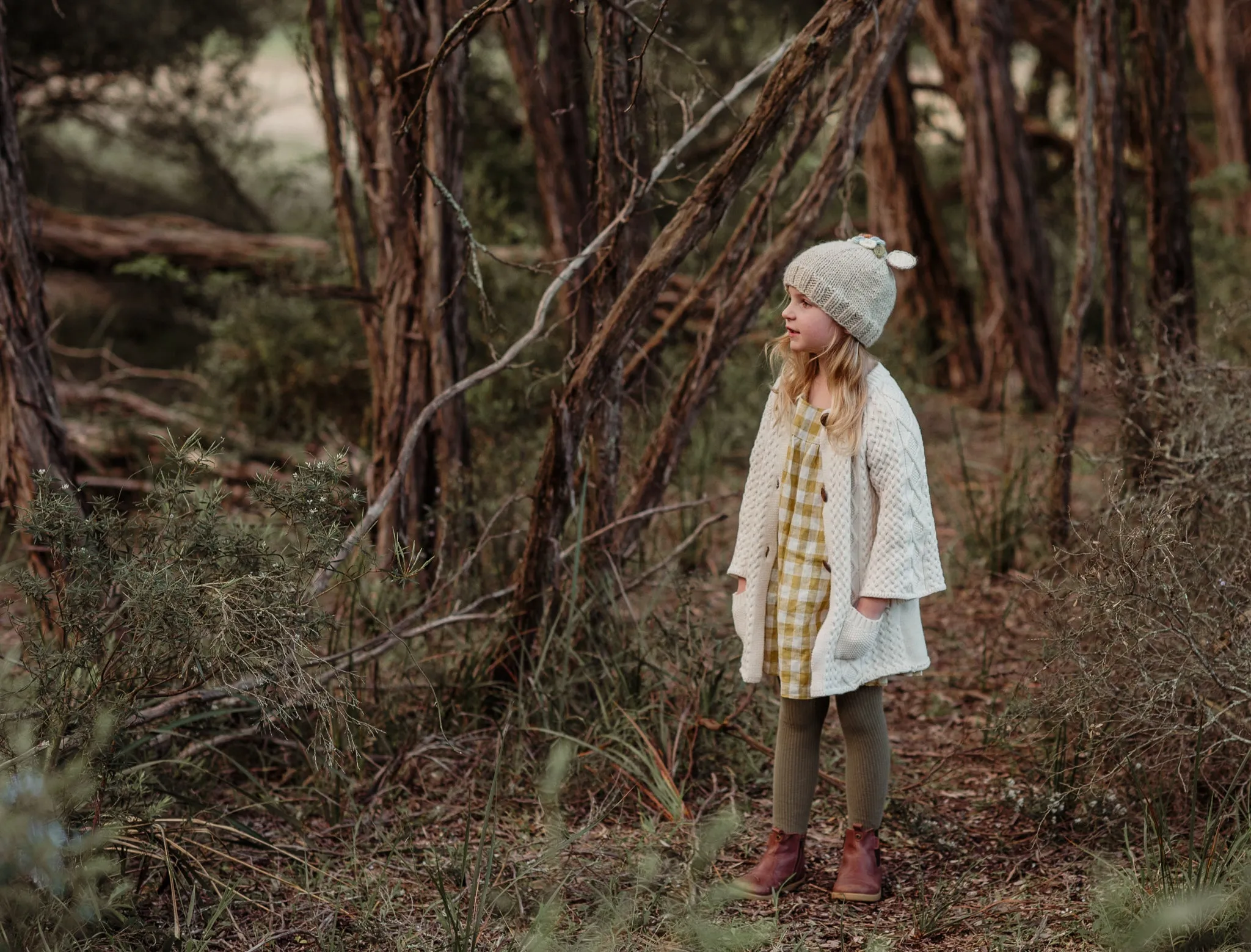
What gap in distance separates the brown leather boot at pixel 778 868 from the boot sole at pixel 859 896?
0.12 m

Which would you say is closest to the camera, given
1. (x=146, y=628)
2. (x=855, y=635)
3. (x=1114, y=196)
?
(x=146, y=628)

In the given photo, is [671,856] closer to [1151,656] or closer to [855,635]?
[855,635]

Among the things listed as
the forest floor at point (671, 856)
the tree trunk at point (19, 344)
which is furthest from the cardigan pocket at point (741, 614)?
the tree trunk at point (19, 344)

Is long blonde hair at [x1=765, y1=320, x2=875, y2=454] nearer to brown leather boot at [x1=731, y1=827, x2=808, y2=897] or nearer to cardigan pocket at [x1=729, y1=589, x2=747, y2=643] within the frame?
cardigan pocket at [x1=729, y1=589, x2=747, y2=643]

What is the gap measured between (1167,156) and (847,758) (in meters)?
3.89

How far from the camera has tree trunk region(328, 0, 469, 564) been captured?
4.39 m

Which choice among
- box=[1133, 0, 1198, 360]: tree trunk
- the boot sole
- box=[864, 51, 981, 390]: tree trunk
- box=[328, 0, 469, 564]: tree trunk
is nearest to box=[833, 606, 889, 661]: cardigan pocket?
the boot sole

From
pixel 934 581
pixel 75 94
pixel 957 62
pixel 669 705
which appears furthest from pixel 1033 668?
pixel 75 94

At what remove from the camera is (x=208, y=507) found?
284cm

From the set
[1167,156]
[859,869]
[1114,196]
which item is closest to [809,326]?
[859,869]

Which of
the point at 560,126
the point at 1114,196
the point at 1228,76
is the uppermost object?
the point at 1228,76

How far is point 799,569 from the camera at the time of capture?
121 inches

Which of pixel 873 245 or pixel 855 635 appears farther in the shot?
pixel 873 245

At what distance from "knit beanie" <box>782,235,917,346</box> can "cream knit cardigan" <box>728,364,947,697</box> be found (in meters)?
0.14
